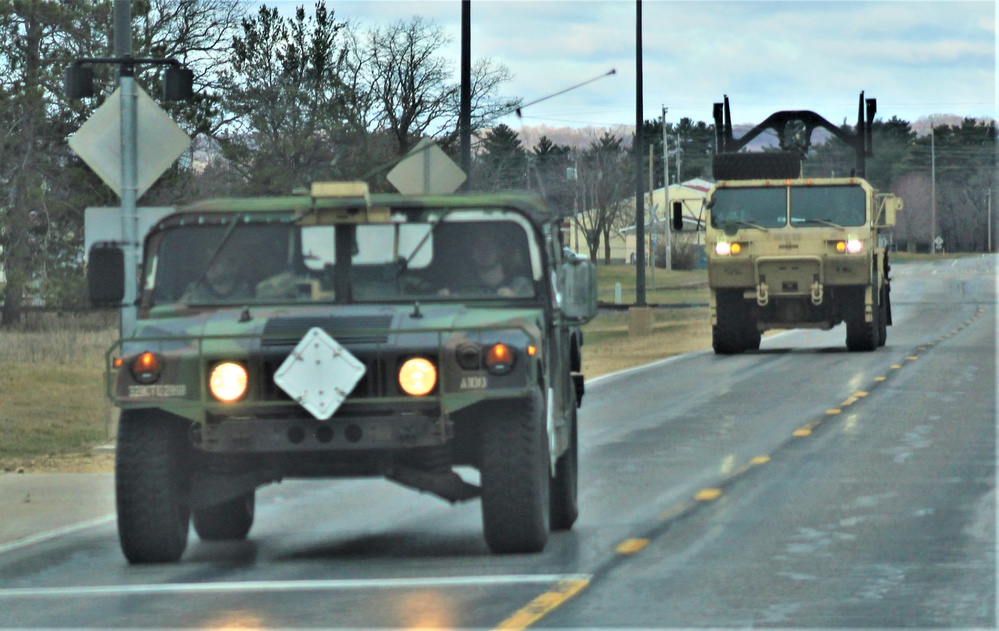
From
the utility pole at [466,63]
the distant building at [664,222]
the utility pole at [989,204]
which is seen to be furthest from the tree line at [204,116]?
the utility pole at [989,204]

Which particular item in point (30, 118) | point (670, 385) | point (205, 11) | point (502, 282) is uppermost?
point (205, 11)

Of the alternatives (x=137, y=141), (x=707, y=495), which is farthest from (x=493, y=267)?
(x=137, y=141)

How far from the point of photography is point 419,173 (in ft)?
68.4

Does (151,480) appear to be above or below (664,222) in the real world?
below

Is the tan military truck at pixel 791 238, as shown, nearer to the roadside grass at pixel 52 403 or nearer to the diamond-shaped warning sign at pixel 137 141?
the roadside grass at pixel 52 403

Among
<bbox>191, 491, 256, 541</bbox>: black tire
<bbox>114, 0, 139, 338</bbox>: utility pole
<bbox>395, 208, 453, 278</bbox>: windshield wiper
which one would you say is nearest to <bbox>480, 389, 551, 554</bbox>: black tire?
<bbox>395, 208, 453, 278</bbox>: windshield wiper

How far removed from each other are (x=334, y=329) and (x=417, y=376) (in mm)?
511

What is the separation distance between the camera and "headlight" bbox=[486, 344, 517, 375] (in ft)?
28.7

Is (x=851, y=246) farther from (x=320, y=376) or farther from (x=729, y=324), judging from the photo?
(x=320, y=376)

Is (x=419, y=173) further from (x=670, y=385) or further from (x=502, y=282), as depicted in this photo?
(x=502, y=282)

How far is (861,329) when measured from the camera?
29.3 m

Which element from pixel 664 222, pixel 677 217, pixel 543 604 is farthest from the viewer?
pixel 664 222

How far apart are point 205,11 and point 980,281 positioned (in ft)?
157

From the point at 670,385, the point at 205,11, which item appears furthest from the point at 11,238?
the point at 670,385
